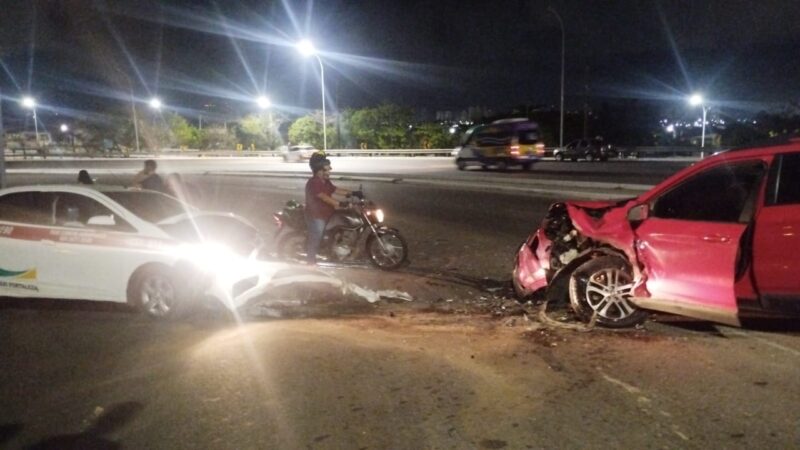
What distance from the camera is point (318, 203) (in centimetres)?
962

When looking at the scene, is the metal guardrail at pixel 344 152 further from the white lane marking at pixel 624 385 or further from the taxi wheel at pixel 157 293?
the white lane marking at pixel 624 385

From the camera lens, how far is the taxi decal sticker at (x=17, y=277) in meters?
7.39

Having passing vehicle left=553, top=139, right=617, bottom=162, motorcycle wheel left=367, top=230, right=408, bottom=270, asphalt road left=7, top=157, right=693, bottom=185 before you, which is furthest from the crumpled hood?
passing vehicle left=553, top=139, right=617, bottom=162

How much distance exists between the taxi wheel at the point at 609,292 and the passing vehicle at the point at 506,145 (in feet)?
85.2

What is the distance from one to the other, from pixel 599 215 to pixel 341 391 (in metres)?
3.16

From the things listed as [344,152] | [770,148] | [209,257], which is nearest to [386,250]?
[209,257]

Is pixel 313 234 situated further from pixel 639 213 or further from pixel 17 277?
pixel 639 213

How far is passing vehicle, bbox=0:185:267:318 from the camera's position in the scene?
279 inches

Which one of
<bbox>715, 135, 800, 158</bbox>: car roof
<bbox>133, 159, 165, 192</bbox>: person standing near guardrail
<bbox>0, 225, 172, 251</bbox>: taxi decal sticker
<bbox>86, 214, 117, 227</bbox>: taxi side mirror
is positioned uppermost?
<bbox>715, 135, 800, 158</bbox>: car roof

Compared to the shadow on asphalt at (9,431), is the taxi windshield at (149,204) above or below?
above

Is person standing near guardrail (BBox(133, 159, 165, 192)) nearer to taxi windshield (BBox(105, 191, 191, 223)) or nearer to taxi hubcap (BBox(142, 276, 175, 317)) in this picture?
taxi windshield (BBox(105, 191, 191, 223))

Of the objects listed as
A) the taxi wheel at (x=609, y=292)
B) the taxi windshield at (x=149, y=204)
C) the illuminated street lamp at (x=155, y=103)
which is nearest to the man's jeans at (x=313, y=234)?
the taxi windshield at (x=149, y=204)

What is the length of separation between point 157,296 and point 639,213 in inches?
191

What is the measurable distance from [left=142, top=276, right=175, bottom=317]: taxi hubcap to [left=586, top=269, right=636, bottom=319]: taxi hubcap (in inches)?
165
